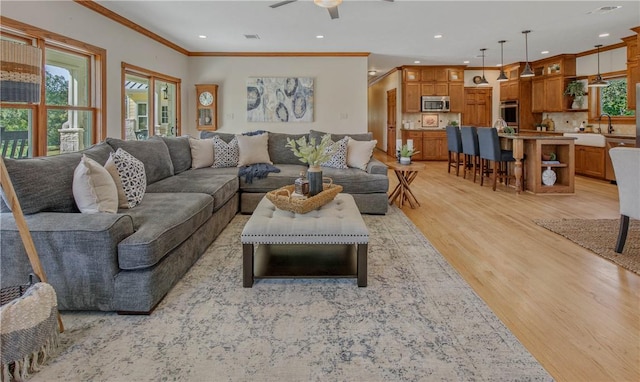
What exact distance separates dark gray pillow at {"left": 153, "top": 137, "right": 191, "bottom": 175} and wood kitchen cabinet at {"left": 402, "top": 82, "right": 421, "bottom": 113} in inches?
282

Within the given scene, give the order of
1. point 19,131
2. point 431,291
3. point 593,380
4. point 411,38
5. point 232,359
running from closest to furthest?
point 593,380 < point 232,359 < point 431,291 < point 19,131 < point 411,38

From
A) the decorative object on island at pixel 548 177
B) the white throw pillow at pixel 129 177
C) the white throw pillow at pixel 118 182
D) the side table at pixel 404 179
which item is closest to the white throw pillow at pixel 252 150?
the side table at pixel 404 179

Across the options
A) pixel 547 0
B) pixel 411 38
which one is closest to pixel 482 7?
pixel 547 0

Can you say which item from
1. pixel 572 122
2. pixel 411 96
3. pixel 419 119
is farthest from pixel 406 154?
pixel 419 119

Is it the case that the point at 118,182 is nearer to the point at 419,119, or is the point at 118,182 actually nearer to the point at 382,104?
the point at 419,119

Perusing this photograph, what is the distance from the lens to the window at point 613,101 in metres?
7.84

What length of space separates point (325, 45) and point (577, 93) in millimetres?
5623

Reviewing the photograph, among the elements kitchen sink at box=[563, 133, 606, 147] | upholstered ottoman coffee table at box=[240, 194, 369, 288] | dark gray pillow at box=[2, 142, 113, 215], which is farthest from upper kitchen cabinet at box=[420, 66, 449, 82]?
dark gray pillow at box=[2, 142, 113, 215]

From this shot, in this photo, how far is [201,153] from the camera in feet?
18.1

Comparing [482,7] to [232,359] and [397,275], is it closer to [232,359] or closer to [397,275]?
[397,275]

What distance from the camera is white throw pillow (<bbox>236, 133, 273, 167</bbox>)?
5598 mm

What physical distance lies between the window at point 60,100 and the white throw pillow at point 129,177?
1055 millimetres

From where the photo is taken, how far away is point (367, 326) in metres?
2.27

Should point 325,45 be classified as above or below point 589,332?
above
